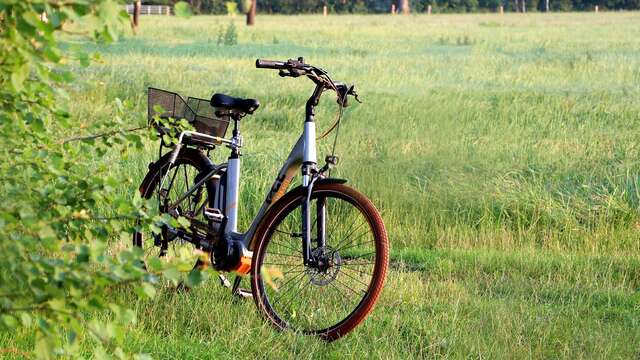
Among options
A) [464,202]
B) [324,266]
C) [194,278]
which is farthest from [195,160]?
[464,202]

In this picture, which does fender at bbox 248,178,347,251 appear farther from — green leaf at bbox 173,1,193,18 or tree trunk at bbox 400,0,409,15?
tree trunk at bbox 400,0,409,15

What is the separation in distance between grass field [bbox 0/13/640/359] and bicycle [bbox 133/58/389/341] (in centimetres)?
18

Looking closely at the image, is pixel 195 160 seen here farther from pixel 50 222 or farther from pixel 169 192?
pixel 50 222

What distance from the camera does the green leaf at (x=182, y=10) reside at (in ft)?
9.63

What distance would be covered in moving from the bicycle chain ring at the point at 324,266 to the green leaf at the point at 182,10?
2442 mm

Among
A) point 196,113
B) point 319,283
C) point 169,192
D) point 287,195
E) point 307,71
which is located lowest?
point 319,283

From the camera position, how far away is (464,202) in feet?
30.0

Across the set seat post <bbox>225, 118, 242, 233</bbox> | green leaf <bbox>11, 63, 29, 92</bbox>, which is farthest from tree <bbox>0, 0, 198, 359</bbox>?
seat post <bbox>225, 118, 242, 233</bbox>

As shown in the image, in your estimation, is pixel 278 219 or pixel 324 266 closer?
pixel 324 266

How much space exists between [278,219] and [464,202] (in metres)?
3.94

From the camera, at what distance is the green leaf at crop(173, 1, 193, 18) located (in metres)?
2.94

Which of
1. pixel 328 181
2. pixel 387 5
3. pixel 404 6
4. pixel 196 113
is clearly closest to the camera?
pixel 328 181

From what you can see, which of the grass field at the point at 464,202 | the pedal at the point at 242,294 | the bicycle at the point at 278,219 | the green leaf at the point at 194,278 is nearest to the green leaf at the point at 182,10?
the green leaf at the point at 194,278

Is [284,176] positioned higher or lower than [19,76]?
lower
